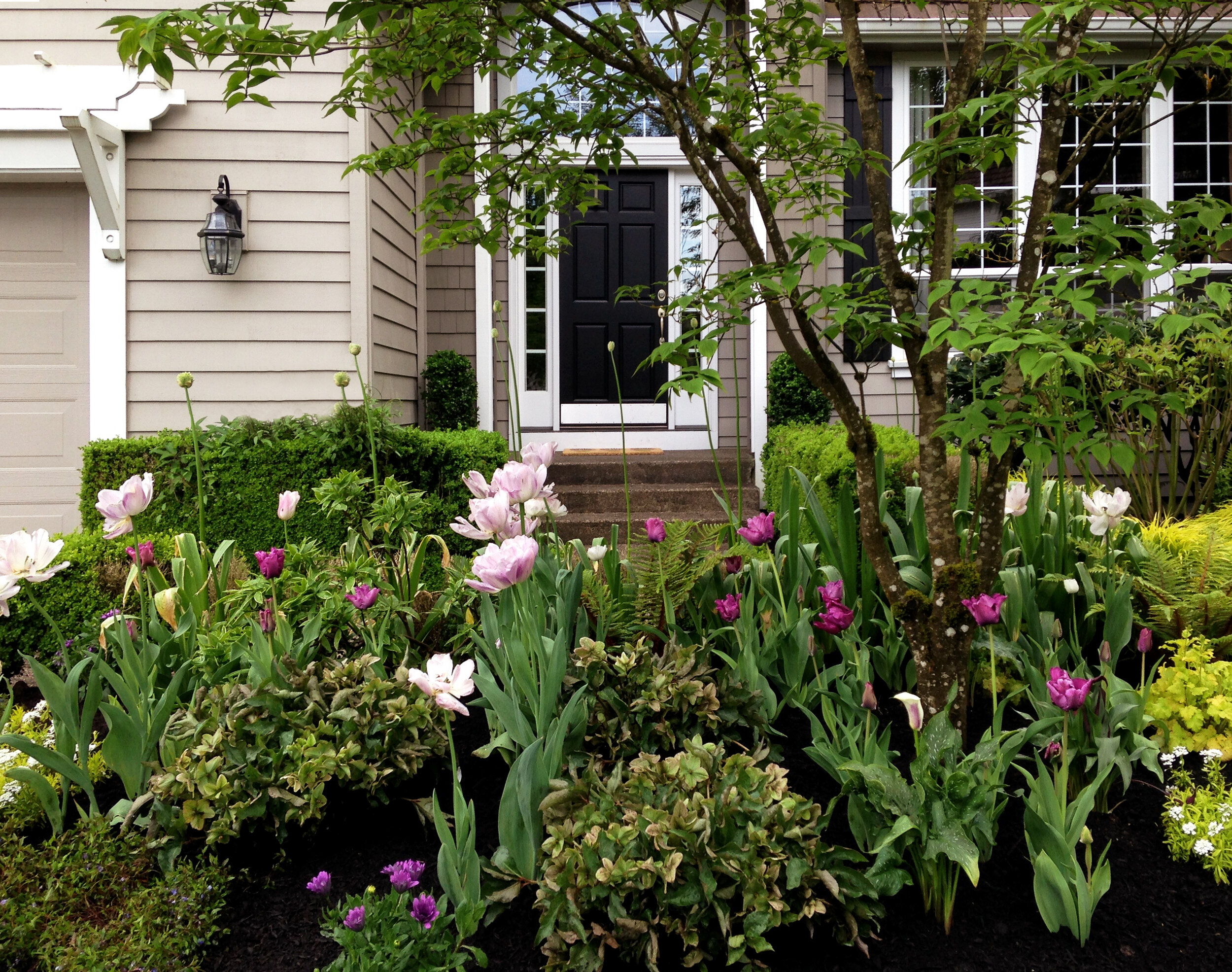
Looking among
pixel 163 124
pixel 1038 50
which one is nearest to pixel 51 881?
pixel 1038 50

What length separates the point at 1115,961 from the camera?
57.4 inches

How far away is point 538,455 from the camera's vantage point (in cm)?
208

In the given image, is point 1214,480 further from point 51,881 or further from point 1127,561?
point 51,881

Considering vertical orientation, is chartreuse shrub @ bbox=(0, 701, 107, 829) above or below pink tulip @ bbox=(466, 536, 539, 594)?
below

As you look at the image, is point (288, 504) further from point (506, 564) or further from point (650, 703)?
point (650, 703)

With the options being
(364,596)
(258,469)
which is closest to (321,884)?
(364,596)

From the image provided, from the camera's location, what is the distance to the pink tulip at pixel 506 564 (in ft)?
5.08

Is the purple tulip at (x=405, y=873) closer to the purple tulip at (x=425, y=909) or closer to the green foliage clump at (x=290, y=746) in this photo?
the purple tulip at (x=425, y=909)

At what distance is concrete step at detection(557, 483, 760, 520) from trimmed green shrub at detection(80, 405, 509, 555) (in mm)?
1029

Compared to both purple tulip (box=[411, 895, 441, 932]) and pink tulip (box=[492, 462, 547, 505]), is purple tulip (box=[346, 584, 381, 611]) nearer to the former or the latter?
pink tulip (box=[492, 462, 547, 505])

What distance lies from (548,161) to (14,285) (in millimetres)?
3709

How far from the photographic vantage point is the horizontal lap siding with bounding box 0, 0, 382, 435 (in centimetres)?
463

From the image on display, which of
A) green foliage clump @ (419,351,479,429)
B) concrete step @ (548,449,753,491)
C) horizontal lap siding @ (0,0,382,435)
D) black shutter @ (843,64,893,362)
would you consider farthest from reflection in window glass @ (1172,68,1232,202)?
horizontal lap siding @ (0,0,382,435)

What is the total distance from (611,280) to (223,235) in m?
2.80
